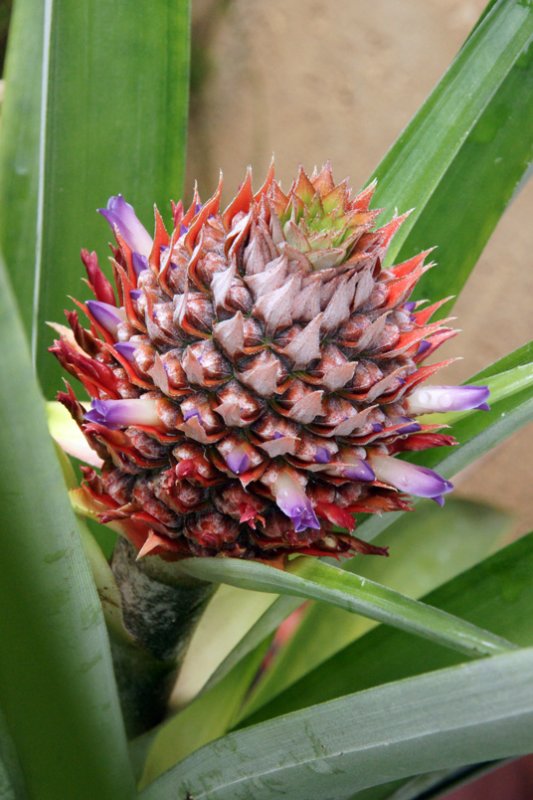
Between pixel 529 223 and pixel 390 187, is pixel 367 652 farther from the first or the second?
pixel 529 223

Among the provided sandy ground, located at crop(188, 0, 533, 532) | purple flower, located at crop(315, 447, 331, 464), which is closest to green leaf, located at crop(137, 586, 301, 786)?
purple flower, located at crop(315, 447, 331, 464)

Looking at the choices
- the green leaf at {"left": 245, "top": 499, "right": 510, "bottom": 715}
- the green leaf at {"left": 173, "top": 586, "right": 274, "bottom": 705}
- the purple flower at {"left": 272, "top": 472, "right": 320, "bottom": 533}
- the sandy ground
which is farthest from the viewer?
the sandy ground

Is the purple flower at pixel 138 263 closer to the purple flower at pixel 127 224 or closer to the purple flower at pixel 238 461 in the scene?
the purple flower at pixel 127 224

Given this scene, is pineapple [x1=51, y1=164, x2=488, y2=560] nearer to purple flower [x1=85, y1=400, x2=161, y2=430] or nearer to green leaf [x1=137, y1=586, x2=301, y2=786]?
purple flower [x1=85, y1=400, x2=161, y2=430]

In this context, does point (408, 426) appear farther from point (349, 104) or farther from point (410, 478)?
point (349, 104)

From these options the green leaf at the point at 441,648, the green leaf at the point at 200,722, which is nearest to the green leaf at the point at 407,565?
the green leaf at the point at 200,722

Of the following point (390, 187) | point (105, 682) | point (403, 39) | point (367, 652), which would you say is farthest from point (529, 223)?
point (105, 682)

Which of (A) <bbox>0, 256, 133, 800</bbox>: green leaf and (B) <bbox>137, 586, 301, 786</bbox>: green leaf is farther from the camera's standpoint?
(B) <bbox>137, 586, 301, 786</bbox>: green leaf
